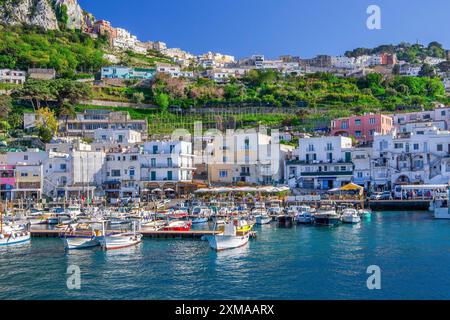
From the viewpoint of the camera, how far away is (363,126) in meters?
68.9

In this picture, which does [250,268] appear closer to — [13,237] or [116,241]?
[116,241]

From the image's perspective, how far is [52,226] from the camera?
43.5 meters

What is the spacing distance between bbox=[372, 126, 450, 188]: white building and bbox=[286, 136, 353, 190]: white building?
138 inches

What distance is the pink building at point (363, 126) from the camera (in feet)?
220

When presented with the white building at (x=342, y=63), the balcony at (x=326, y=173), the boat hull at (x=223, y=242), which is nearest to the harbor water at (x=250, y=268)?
the boat hull at (x=223, y=242)

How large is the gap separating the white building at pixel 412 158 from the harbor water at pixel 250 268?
70.1ft

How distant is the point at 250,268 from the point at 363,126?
164 feet

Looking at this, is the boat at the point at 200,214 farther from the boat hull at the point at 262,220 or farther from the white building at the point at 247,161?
the white building at the point at 247,161

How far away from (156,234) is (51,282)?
15039mm

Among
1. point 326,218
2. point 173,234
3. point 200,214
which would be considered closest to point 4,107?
point 200,214

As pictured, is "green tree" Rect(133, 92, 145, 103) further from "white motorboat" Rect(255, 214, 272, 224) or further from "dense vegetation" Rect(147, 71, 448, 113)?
"white motorboat" Rect(255, 214, 272, 224)

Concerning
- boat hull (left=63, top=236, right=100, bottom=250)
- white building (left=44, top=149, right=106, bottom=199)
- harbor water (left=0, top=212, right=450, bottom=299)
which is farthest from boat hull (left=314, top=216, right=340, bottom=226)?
white building (left=44, top=149, right=106, bottom=199)

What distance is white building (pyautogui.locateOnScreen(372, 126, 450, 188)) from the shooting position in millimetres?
55375

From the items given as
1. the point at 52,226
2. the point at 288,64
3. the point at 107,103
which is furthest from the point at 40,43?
the point at 52,226
